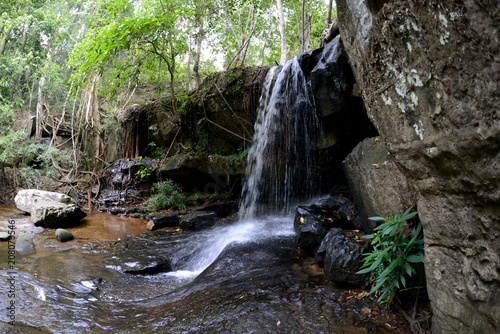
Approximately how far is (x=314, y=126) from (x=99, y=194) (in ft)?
29.7

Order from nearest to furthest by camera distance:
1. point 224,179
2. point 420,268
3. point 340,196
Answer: point 420,268, point 340,196, point 224,179

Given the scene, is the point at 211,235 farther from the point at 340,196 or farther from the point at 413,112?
the point at 413,112

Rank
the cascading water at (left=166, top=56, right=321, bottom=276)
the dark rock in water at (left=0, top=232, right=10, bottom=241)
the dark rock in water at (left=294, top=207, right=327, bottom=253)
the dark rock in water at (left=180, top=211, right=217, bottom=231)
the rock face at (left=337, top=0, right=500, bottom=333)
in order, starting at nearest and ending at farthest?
the rock face at (left=337, top=0, right=500, bottom=333) → the dark rock in water at (left=294, top=207, right=327, bottom=253) → the dark rock in water at (left=0, top=232, right=10, bottom=241) → the cascading water at (left=166, top=56, right=321, bottom=276) → the dark rock in water at (left=180, top=211, right=217, bottom=231)

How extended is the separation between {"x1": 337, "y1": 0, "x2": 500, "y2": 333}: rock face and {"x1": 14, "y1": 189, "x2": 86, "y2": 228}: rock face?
322 inches

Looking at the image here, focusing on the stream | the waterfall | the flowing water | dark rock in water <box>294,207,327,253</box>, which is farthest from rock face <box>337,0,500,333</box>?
the waterfall

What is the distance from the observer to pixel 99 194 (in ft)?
36.8

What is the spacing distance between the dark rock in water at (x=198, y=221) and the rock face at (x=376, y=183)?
4596mm

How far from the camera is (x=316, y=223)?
4.87 metres

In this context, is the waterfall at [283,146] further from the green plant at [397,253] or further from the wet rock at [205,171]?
the green plant at [397,253]

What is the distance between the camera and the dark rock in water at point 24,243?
17.7 ft

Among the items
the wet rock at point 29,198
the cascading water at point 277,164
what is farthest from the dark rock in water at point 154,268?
the wet rock at point 29,198

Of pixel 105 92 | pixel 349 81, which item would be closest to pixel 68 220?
pixel 105 92

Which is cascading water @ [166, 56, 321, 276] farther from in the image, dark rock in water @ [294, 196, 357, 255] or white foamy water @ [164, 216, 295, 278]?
dark rock in water @ [294, 196, 357, 255]

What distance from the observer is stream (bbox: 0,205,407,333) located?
2.84 meters
